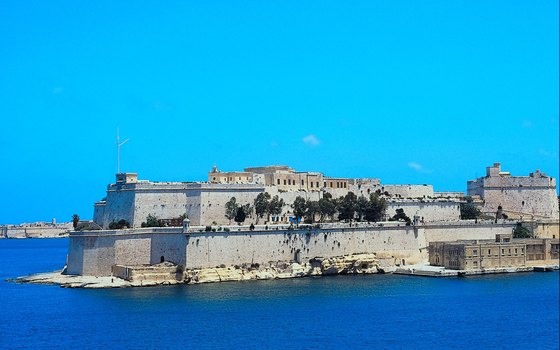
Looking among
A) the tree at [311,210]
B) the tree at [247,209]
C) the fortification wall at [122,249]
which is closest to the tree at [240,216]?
the tree at [247,209]

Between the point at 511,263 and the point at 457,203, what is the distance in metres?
10.5

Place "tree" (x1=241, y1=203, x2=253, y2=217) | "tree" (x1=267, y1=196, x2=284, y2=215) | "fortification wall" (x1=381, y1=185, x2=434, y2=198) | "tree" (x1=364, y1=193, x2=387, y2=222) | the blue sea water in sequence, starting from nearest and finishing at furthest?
1. the blue sea water
2. "tree" (x1=241, y1=203, x2=253, y2=217)
3. "tree" (x1=267, y1=196, x2=284, y2=215)
4. "tree" (x1=364, y1=193, x2=387, y2=222)
5. "fortification wall" (x1=381, y1=185, x2=434, y2=198)

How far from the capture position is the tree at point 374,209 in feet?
165

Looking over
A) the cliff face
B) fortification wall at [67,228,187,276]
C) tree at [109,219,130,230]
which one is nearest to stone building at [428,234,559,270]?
the cliff face

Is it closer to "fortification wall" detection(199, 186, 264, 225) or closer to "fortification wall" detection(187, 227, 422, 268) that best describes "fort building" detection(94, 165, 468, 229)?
"fortification wall" detection(199, 186, 264, 225)

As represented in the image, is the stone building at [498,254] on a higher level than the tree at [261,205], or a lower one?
lower

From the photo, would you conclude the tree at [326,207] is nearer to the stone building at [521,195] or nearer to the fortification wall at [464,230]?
the fortification wall at [464,230]

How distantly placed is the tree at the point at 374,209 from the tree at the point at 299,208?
378 cm

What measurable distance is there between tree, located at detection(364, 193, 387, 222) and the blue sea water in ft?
26.1

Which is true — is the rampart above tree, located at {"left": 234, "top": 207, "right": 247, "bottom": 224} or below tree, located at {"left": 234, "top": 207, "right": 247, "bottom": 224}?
below

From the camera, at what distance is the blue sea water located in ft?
92.6

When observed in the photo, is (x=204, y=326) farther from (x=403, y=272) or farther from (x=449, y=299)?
(x=403, y=272)

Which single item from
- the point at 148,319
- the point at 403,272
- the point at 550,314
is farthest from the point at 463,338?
the point at 403,272

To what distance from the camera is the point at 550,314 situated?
31.2 metres
